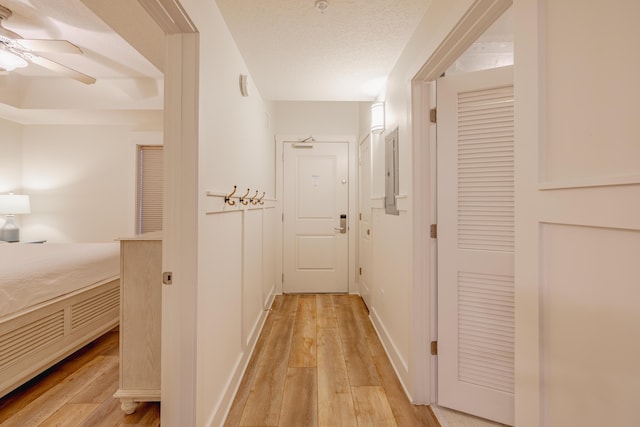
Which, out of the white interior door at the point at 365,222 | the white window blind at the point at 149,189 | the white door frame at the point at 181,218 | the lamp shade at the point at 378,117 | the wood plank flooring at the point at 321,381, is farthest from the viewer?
the white window blind at the point at 149,189

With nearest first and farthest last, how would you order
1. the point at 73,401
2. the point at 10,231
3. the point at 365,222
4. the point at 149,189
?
the point at 73,401 < the point at 365,222 < the point at 10,231 < the point at 149,189

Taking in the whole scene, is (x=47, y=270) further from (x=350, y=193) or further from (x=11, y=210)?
(x=350, y=193)

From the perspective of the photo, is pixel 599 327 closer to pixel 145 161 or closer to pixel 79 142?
pixel 145 161

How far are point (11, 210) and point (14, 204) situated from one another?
0.08m

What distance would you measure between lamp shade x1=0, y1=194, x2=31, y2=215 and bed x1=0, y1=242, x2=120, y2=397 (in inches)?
57.9

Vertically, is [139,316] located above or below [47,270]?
below

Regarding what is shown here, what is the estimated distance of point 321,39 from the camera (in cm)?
187

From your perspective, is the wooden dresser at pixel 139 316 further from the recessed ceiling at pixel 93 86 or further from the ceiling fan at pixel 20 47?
the recessed ceiling at pixel 93 86

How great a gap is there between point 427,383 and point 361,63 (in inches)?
88.8

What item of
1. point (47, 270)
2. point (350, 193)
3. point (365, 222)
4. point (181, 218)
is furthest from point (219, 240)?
point (350, 193)

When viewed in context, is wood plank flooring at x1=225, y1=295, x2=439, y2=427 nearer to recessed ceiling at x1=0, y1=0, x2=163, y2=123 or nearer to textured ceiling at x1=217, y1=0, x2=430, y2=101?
textured ceiling at x1=217, y1=0, x2=430, y2=101

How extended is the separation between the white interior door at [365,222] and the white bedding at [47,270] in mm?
2556

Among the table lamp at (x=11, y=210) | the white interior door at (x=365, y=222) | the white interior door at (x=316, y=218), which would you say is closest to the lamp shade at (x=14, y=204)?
the table lamp at (x=11, y=210)

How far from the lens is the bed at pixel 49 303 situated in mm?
1755
